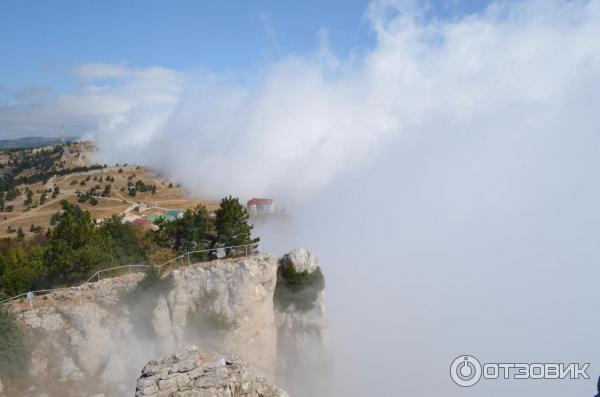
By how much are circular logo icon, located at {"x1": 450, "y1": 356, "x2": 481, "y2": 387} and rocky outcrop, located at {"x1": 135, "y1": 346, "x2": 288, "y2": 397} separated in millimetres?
19715

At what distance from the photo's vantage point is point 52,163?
158m

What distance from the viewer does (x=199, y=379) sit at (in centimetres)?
1199

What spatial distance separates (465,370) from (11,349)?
27.7 m

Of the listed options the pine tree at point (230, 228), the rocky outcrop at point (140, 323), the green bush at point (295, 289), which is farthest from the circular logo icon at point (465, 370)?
the pine tree at point (230, 228)

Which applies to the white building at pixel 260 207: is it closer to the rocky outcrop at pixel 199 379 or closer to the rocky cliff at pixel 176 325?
the rocky cliff at pixel 176 325

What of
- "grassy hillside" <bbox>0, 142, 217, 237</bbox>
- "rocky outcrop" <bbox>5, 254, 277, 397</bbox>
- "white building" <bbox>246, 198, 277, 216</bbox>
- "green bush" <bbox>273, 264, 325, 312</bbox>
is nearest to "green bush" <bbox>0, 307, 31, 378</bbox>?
"rocky outcrop" <bbox>5, 254, 277, 397</bbox>

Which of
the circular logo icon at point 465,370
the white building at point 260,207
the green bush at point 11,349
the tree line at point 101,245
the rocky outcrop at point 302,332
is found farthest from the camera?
the white building at point 260,207

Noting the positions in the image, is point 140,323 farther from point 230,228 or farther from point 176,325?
point 230,228

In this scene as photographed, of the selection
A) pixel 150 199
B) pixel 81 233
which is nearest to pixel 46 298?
pixel 81 233

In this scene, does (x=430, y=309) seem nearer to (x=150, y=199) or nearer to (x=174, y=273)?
(x=174, y=273)

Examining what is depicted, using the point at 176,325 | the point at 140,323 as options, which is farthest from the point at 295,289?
the point at 140,323

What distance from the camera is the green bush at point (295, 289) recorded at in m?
27.4

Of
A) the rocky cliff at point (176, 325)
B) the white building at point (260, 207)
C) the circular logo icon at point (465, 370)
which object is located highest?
the white building at point (260, 207)

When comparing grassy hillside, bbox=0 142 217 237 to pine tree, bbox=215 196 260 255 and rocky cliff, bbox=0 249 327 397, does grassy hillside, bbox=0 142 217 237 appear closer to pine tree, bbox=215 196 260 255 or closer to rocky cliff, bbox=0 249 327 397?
pine tree, bbox=215 196 260 255
